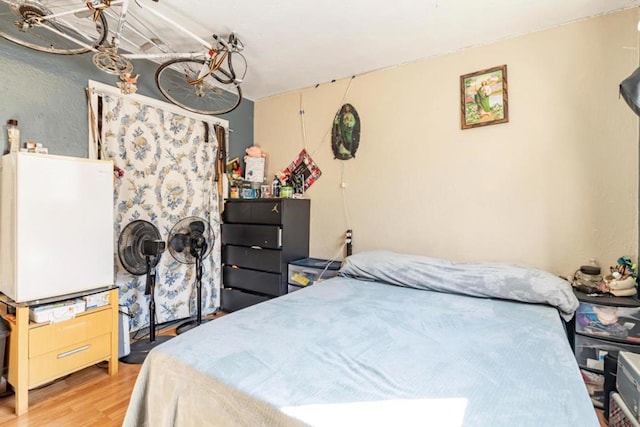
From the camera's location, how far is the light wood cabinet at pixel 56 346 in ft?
5.93

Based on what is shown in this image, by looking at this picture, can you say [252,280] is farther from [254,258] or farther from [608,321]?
[608,321]

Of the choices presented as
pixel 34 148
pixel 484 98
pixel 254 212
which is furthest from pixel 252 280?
pixel 484 98

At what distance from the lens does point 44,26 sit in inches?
70.7

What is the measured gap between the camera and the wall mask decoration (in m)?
3.12

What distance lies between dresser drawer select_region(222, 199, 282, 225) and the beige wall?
1.63 feet

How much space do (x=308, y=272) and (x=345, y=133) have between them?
1.45 m

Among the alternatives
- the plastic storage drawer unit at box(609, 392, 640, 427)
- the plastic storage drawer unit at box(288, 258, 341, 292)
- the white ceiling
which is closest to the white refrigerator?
the white ceiling

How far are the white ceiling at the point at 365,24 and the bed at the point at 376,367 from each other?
69.7 inches

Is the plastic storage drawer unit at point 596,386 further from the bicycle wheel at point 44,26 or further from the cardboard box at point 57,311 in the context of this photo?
the bicycle wheel at point 44,26

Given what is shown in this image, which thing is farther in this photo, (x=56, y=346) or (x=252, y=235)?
(x=252, y=235)

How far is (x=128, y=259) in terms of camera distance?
2455mm

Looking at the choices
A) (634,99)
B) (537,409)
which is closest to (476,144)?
(634,99)

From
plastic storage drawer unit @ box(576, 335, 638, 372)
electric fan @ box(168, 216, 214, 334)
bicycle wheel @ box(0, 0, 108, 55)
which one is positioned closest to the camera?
bicycle wheel @ box(0, 0, 108, 55)

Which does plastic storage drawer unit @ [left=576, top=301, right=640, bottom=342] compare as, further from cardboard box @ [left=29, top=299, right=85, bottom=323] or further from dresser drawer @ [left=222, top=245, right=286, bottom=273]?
cardboard box @ [left=29, top=299, right=85, bottom=323]
